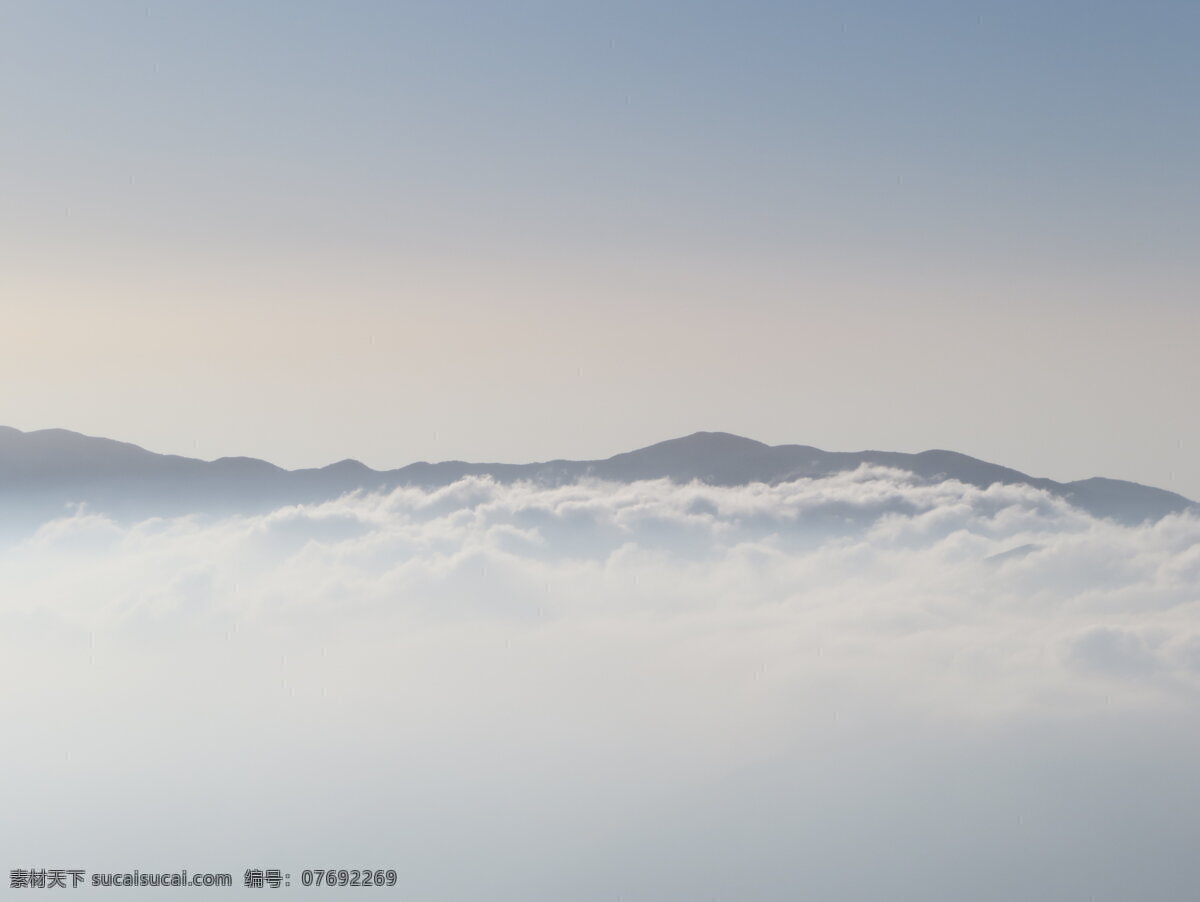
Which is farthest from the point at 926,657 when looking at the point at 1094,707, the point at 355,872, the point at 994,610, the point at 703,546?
the point at 355,872

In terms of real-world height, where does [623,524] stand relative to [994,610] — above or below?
above

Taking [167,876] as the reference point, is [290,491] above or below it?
above

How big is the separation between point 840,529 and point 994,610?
21.6 m

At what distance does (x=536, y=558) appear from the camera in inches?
5423

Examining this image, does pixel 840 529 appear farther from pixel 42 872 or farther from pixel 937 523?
pixel 42 872

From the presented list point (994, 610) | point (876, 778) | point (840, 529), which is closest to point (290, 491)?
point (840, 529)

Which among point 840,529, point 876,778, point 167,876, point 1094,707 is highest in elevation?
point 840,529

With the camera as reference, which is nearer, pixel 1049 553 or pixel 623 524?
pixel 1049 553

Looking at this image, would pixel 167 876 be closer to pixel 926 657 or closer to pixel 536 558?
pixel 926 657

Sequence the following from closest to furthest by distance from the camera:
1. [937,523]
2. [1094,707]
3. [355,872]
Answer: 1. [355,872]
2. [1094,707]
3. [937,523]

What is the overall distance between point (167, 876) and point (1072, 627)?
110 metres

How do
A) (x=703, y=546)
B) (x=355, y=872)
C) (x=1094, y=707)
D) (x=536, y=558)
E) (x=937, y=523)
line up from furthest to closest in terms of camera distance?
(x=536, y=558) < (x=703, y=546) < (x=937, y=523) < (x=1094, y=707) < (x=355, y=872)

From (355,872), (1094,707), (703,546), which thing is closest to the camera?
(355,872)

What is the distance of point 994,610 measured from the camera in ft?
348
